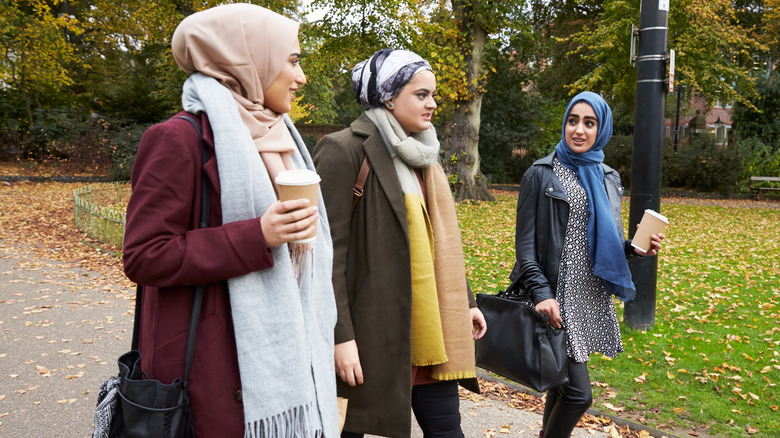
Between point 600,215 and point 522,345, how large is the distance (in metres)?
0.78

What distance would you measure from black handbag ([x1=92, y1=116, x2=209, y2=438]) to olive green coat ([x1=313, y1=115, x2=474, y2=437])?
29.2 inches

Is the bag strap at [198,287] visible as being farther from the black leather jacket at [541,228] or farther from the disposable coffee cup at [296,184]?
the black leather jacket at [541,228]

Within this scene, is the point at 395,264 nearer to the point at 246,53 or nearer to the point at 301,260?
the point at 301,260

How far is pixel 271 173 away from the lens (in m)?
1.73

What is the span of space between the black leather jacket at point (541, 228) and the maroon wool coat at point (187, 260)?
5.60 feet

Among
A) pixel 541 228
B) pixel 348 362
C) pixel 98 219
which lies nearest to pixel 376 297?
pixel 348 362

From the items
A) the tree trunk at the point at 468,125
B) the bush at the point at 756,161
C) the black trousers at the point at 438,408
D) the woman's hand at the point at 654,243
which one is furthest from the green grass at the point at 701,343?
the bush at the point at 756,161

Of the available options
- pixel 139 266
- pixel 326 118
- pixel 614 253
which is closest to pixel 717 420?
pixel 614 253

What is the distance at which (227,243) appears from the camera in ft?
5.02

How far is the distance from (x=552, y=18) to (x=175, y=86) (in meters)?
16.0

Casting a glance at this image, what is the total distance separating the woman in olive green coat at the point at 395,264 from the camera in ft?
7.52

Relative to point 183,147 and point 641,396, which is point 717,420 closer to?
point 641,396

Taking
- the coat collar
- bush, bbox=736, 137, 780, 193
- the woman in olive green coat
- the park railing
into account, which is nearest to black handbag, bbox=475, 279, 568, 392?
the woman in olive green coat

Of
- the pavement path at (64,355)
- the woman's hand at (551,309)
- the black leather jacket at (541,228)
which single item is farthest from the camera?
the pavement path at (64,355)
